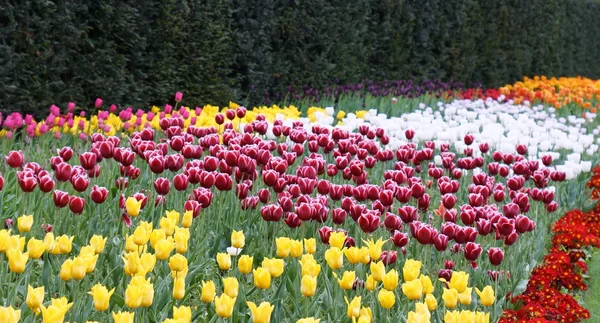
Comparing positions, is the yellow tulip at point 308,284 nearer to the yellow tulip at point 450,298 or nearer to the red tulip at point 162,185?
the yellow tulip at point 450,298

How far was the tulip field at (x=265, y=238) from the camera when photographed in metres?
2.79

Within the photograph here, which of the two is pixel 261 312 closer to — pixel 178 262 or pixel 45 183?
pixel 178 262

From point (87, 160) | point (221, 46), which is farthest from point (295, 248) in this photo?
point (221, 46)

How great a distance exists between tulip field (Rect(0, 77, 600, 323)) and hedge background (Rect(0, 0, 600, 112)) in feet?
3.35

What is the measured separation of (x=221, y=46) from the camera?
8.84 meters

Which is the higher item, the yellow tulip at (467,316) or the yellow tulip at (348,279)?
the yellow tulip at (467,316)

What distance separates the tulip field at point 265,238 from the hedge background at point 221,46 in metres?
1.02

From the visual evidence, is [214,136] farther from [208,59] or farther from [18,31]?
[208,59]

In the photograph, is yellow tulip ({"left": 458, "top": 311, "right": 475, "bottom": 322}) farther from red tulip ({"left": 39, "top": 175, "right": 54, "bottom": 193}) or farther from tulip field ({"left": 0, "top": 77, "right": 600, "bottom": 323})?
red tulip ({"left": 39, "top": 175, "right": 54, "bottom": 193})

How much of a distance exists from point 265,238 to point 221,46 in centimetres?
534

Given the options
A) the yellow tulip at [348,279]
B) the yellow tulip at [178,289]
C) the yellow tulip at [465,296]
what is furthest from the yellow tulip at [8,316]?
the yellow tulip at [465,296]

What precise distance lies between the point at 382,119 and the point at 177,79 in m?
2.22

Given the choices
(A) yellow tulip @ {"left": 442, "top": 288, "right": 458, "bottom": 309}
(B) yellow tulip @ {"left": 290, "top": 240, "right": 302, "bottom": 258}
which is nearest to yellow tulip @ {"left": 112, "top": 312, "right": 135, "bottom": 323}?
(B) yellow tulip @ {"left": 290, "top": 240, "right": 302, "bottom": 258}

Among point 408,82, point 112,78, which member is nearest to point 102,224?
point 112,78
